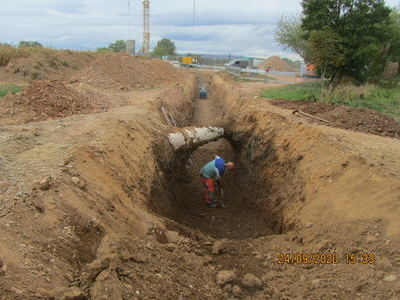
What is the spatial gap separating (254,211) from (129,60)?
19.9 metres

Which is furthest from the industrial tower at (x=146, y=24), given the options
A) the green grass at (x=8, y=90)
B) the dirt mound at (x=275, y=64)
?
the green grass at (x=8, y=90)

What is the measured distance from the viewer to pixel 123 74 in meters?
22.0

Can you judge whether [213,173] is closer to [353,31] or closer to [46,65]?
[353,31]

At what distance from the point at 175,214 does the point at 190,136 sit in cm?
336

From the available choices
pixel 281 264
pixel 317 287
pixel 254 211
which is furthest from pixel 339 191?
pixel 254 211

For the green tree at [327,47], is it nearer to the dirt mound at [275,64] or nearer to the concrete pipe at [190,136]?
the concrete pipe at [190,136]

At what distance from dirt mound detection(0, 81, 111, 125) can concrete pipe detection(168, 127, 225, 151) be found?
284 cm

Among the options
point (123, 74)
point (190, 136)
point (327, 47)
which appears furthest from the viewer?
point (123, 74)

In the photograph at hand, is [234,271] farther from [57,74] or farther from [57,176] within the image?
[57,74]

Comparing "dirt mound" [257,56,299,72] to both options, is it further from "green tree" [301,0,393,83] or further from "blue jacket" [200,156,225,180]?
"blue jacket" [200,156,225,180]

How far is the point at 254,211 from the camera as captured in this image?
929 cm

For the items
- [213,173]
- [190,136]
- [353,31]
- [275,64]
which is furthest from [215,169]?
[275,64]
